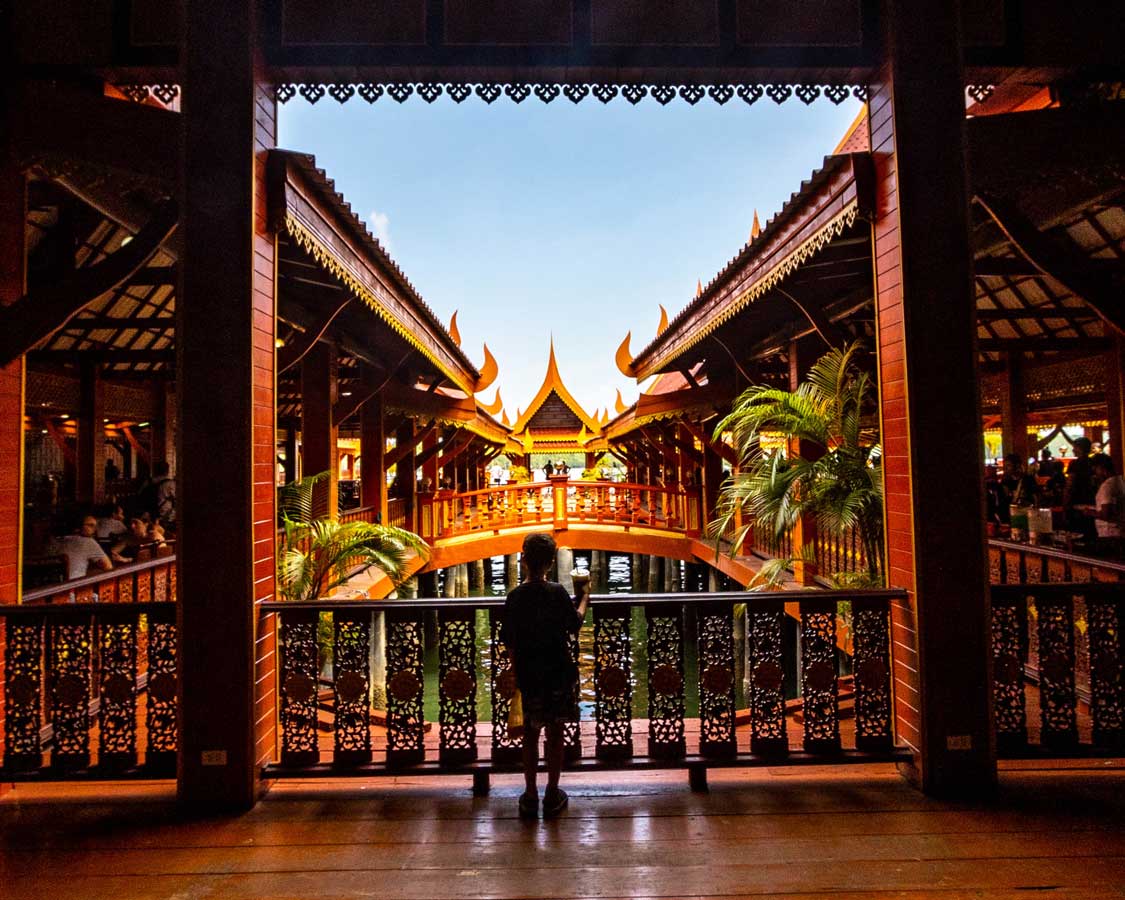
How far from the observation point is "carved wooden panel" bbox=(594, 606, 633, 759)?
325cm

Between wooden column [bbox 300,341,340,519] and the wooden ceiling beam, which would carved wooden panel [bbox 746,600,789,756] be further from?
wooden column [bbox 300,341,340,519]

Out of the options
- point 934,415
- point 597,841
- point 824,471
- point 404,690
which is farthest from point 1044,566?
point 404,690

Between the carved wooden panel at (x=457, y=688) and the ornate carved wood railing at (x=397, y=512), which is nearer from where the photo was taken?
the carved wooden panel at (x=457, y=688)

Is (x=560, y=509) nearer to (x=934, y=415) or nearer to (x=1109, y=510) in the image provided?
(x=1109, y=510)

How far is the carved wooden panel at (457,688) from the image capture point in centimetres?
325

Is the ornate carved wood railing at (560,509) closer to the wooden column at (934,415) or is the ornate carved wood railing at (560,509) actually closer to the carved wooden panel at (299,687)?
the carved wooden panel at (299,687)

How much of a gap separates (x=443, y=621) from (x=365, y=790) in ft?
2.97

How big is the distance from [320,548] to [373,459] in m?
5.00

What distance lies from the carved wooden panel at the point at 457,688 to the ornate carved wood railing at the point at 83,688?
4.21 feet

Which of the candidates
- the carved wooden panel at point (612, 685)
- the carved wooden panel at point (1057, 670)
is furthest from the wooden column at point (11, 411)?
the carved wooden panel at point (1057, 670)

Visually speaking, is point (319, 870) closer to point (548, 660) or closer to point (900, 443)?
point (548, 660)

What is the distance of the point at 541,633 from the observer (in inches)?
110

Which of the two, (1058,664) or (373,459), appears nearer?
(1058,664)

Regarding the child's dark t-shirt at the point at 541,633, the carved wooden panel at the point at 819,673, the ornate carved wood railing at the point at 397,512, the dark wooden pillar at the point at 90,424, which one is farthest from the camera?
the ornate carved wood railing at the point at 397,512
